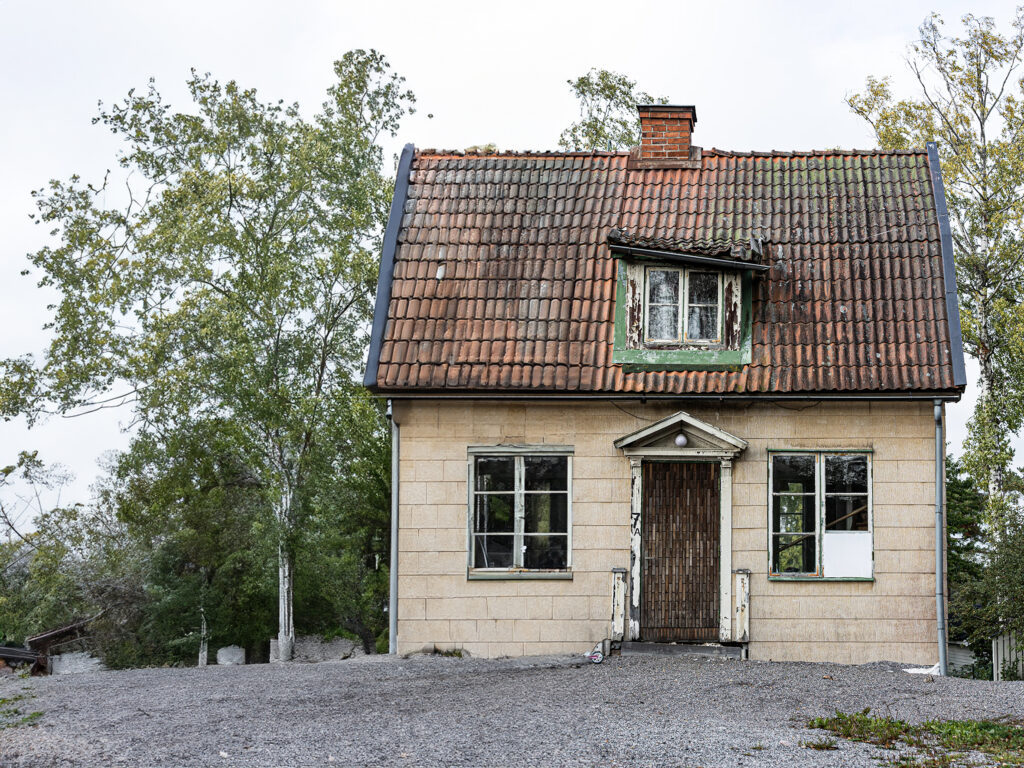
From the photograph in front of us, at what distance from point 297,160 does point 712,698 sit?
19206 mm

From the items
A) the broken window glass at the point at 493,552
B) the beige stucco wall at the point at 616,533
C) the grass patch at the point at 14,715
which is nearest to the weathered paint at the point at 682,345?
the beige stucco wall at the point at 616,533

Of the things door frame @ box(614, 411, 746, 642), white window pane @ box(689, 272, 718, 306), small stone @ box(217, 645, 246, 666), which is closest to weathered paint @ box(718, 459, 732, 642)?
door frame @ box(614, 411, 746, 642)

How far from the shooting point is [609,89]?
106 ft

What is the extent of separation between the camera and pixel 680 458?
1559 centimetres

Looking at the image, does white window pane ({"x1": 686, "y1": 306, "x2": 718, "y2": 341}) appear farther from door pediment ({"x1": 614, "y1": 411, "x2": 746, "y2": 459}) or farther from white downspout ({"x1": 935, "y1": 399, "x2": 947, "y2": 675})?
white downspout ({"x1": 935, "y1": 399, "x2": 947, "y2": 675})

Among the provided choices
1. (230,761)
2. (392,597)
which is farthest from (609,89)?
(230,761)

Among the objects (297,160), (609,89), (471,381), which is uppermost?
(609,89)

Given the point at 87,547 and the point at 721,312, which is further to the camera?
the point at 87,547

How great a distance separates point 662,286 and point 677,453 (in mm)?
2265

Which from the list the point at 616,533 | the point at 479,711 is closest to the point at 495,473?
the point at 616,533

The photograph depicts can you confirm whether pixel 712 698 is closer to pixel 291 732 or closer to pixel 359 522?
pixel 291 732

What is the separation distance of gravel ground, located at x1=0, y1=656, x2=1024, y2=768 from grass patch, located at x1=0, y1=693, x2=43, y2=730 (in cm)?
14

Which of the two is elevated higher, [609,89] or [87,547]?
[609,89]

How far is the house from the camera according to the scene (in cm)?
1535
